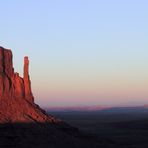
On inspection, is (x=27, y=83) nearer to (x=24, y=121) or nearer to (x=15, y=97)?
(x=15, y=97)

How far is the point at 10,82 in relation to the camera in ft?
396

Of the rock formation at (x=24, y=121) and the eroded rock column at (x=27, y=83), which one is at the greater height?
the eroded rock column at (x=27, y=83)

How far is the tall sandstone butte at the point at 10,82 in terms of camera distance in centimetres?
11875

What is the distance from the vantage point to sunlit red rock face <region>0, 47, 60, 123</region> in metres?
115

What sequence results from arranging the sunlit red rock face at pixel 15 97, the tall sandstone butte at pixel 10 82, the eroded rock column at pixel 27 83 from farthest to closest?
1. the eroded rock column at pixel 27 83
2. the tall sandstone butte at pixel 10 82
3. the sunlit red rock face at pixel 15 97

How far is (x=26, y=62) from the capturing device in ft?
415

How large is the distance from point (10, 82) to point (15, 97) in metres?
3.18

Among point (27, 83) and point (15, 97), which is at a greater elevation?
point (27, 83)

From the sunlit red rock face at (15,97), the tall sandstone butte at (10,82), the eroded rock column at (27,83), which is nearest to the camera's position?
the sunlit red rock face at (15,97)

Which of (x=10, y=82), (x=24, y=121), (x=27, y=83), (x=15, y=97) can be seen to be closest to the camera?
(x=24, y=121)

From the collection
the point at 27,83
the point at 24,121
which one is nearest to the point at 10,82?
the point at 27,83

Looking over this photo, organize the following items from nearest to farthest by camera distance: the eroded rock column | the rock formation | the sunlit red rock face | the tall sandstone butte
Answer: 1. the rock formation
2. the sunlit red rock face
3. the tall sandstone butte
4. the eroded rock column

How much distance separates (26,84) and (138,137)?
43131mm

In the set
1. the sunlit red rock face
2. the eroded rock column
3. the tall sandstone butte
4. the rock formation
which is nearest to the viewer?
the rock formation
